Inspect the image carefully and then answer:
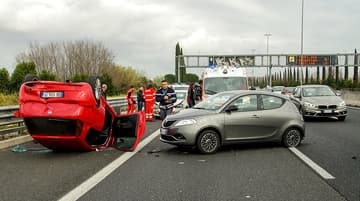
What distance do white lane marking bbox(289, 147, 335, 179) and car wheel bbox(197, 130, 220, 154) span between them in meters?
1.80

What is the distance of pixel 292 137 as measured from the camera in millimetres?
10781

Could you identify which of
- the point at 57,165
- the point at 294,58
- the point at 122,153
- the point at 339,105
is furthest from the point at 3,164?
the point at 294,58

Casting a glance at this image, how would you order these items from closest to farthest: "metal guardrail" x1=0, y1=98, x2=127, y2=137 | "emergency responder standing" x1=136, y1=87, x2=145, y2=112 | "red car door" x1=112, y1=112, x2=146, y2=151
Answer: "red car door" x1=112, y1=112, x2=146, y2=151, "metal guardrail" x1=0, y1=98, x2=127, y2=137, "emergency responder standing" x1=136, y1=87, x2=145, y2=112

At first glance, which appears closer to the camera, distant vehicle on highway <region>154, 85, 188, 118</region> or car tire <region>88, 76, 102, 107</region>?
car tire <region>88, 76, 102, 107</region>

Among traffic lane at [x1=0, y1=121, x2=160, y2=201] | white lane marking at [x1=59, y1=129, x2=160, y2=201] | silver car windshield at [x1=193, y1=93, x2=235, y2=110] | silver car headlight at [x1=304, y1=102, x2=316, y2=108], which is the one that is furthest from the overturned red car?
silver car headlight at [x1=304, y1=102, x2=316, y2=108]

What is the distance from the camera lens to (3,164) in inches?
341

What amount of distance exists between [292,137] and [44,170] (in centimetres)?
592

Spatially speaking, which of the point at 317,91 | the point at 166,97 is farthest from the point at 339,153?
the point at 317,91

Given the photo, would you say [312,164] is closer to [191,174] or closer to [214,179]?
[214,179]

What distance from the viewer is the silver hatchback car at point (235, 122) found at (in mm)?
9750

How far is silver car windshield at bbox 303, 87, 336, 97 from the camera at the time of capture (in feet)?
63.1

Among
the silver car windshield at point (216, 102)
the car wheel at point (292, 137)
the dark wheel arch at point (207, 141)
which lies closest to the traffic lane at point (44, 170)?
the dark wheel arch at point (207, 141)

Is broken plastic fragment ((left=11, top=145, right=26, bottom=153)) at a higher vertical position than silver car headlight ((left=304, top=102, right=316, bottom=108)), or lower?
lower

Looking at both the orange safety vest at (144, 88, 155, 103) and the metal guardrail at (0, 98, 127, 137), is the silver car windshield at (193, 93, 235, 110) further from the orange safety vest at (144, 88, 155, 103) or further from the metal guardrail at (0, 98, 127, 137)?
the orange safety vest at (144, 88, 155, 103)
